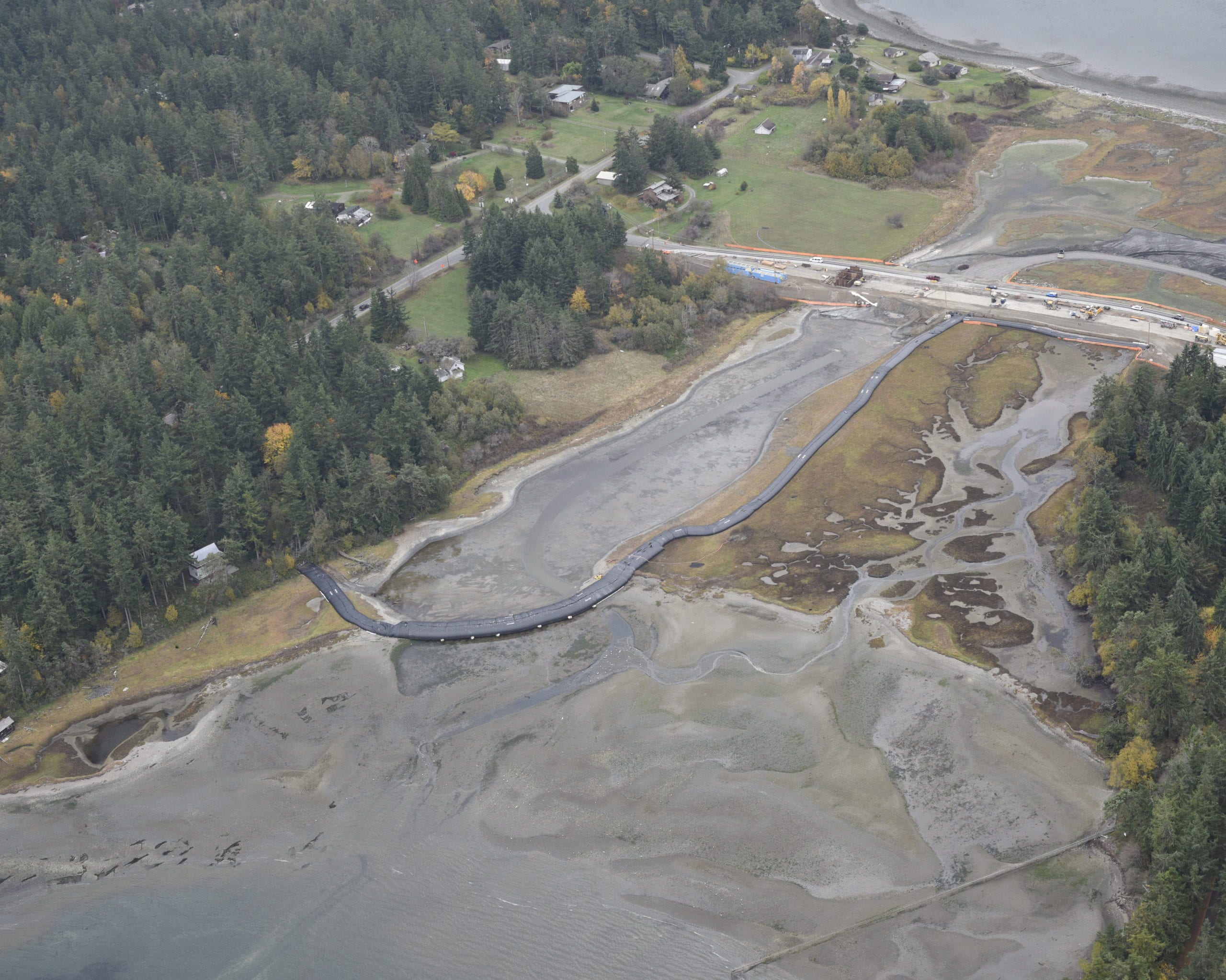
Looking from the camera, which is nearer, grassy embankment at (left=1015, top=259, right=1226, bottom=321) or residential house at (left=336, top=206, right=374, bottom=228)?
grassy embankment at (left=1015, top=259, right=1226, bottom=321)

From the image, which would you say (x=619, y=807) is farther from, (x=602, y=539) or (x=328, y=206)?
(x=328, y=206)

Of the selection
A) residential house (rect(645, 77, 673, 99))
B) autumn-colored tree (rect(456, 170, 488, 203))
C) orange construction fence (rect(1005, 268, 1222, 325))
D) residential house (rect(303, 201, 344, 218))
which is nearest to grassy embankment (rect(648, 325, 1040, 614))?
orange construction fence (rect(1005, 268, 1222, 325))

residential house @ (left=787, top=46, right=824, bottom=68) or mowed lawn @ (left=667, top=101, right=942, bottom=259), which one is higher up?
residential house @ (left=787, top=46, right=824, bottom=68)

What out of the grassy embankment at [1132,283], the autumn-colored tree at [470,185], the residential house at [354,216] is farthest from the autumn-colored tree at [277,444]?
the grassy embankment at [1132,283]

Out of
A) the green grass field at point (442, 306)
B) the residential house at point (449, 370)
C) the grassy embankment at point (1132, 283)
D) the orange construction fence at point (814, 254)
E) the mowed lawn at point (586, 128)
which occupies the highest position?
the mowed lawn at point (586, 128)

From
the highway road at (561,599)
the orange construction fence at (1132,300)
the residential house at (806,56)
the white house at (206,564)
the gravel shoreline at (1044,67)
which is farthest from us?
the residential house at (806,56)

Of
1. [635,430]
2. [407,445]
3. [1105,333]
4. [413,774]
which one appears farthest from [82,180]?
[1105,333]

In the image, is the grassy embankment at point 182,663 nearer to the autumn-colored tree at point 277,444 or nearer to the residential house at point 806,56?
the autumn-colored tree at point 277,444

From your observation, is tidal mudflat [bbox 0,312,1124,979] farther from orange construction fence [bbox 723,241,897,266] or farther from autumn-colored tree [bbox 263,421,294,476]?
orange construction fence [bbox 723,241,897,266]
